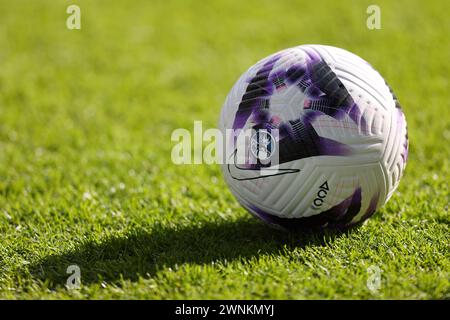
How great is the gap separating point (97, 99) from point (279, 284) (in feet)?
15.6

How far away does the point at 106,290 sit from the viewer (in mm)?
4023

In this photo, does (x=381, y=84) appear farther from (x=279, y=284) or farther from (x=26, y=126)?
(x=26, y=126)

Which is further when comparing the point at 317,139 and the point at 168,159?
the point at 168,159

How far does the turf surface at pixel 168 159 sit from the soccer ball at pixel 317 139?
1.15 feet

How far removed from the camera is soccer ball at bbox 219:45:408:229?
13.7 ft

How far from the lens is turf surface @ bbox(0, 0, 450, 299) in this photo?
13.6 feet

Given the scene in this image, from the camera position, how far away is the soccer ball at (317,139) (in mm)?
4164

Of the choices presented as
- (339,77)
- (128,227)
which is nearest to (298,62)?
(339,77)

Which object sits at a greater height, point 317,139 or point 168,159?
point 317,139

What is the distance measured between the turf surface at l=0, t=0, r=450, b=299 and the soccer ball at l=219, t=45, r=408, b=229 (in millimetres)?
350

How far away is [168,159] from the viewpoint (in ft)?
21.3

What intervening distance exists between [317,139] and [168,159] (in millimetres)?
2648
